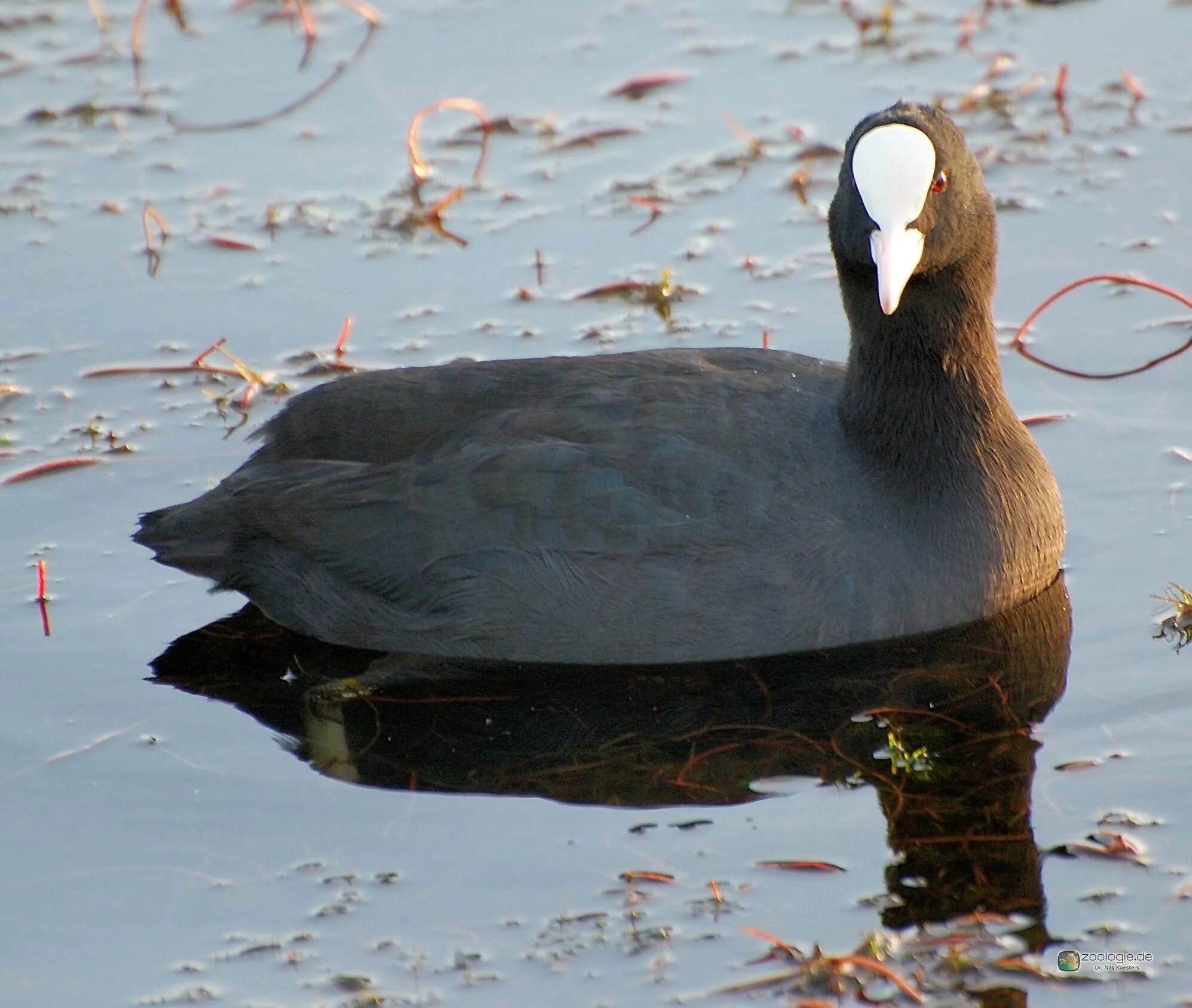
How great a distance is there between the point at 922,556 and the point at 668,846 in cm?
122

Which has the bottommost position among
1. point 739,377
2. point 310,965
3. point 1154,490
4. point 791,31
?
point 310,965

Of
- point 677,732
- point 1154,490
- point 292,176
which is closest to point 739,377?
point 677,732

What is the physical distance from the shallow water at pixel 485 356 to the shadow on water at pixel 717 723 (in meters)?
0.04

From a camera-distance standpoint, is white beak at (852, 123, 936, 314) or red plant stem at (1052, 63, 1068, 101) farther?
red plant stem at (1052, 63, 1068, 101)

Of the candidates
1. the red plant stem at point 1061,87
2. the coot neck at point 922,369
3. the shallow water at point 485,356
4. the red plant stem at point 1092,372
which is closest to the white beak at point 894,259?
the coot neck at point 922,369

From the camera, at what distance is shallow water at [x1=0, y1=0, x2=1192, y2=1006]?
13.6 ft

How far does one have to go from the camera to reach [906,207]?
15.7 ft

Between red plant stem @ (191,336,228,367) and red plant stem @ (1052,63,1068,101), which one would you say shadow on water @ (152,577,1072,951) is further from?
red plant stem @ (1052,63,1068,101)

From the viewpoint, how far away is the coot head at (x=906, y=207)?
4797 millimetres

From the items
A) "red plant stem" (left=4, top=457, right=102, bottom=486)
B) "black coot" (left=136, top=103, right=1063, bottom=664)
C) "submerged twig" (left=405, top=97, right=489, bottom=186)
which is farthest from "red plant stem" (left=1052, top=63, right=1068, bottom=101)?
"red plant stem" (left=4, top=457, right=102, bottom=486)

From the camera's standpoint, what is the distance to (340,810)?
4.64 meters

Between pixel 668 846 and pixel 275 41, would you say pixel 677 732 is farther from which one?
pixel 275 41

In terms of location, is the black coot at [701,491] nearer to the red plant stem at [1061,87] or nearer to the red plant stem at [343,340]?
the red plant stem at [343,340]

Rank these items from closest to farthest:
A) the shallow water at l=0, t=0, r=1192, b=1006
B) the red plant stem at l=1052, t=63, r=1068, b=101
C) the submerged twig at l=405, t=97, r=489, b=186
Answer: the shallow water at l=0, t=0, r=1192, b=1006
the submerged twig at l=405, t=97, r=489, b=186
the red plant stem at l=1052, t=63, r=1068, b=101
